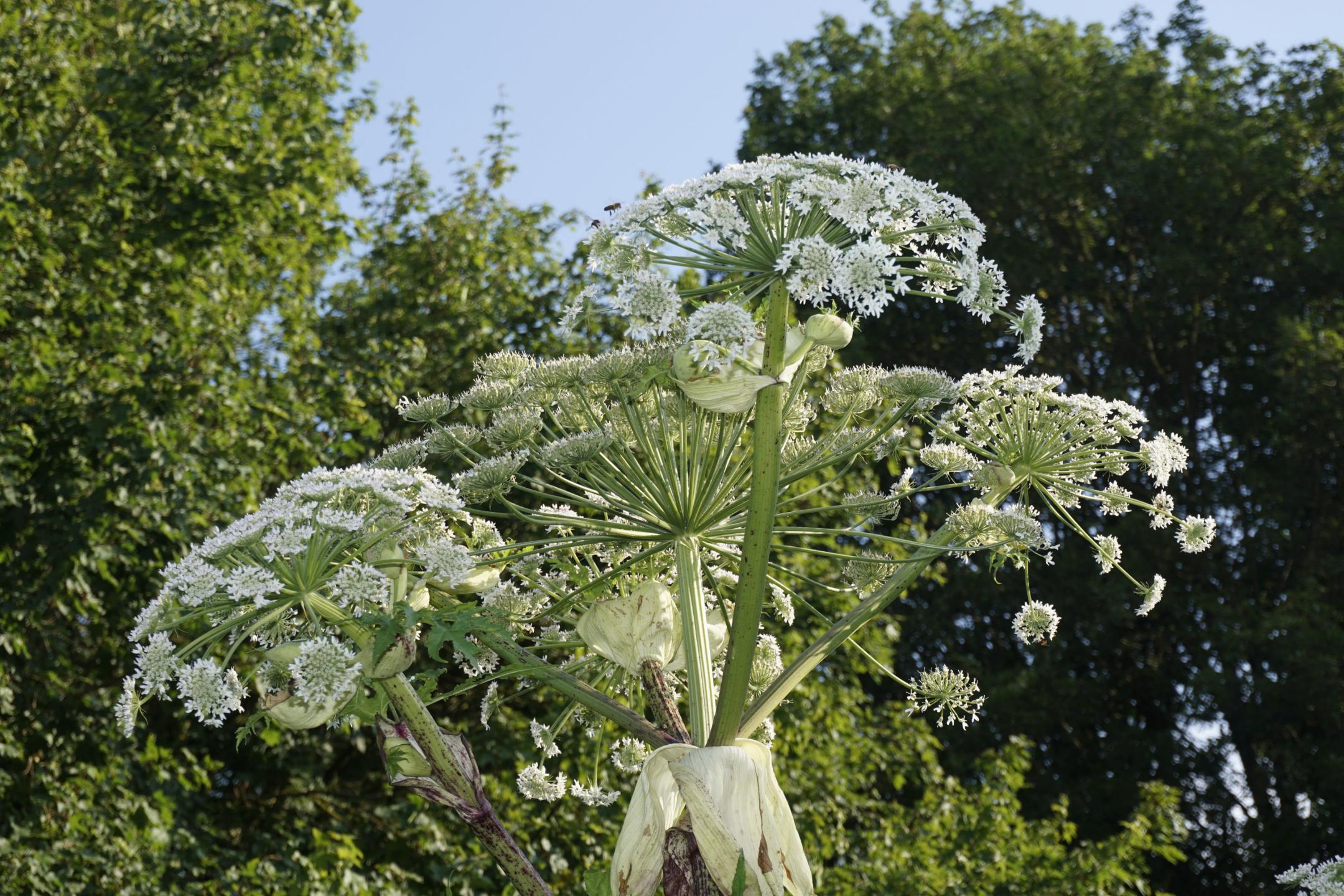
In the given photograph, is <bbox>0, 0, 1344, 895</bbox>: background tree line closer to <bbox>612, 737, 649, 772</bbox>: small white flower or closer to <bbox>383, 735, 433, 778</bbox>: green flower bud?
<bbox>612, 737, 649, 772</bbox>: small white flower

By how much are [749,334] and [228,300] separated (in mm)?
10381

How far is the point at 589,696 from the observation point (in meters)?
3.03

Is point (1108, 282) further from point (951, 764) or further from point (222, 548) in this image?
point (222, 548)

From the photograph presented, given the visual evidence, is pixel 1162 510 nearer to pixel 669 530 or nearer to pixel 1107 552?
pixel 1107 552

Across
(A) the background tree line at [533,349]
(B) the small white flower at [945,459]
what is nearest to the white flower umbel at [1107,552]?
(B) the small white flower at [945,459]

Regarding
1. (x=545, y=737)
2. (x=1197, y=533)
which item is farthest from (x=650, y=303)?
(x=1197, y=533)

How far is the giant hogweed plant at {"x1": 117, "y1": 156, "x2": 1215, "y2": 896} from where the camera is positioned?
114 inches

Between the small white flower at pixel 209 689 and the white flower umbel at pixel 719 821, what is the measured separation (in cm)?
92

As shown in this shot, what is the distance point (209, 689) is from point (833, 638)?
1.40 meters

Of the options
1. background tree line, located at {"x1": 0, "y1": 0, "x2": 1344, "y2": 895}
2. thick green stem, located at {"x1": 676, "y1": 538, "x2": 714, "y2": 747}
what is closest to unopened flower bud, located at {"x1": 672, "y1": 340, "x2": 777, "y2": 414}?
thick green stem, located at {"x1": 676, "y1": 538, "x2": 714, "y2": 747}

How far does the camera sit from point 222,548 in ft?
9.52

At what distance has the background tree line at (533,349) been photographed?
1009 centimetres

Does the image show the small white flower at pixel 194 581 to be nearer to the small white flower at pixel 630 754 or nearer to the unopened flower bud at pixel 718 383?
the unopened flower bud at pixel 718 383

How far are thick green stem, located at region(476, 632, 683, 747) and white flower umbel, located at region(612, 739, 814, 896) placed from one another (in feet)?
0.14
